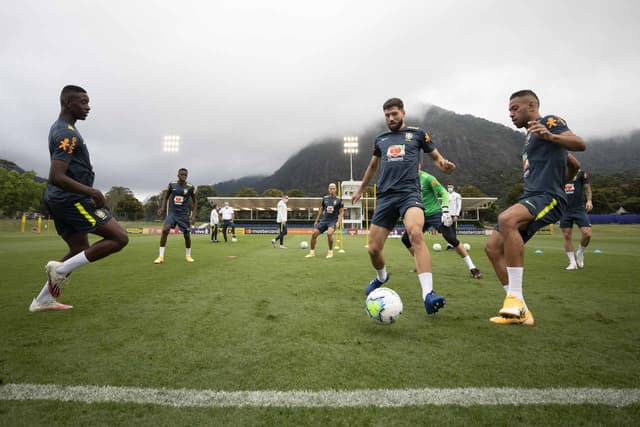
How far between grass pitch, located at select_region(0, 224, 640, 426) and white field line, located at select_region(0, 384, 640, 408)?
0.18 ft

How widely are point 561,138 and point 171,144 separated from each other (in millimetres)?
41420

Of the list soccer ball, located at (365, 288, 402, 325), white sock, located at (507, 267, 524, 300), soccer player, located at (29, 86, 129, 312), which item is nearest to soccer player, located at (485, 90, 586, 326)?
white sock, located at (507, 267, 524, 300)

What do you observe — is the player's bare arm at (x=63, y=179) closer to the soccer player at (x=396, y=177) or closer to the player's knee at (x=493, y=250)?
the soccer player at (x=396, y=177)

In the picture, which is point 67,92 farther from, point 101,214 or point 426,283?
point 426,283

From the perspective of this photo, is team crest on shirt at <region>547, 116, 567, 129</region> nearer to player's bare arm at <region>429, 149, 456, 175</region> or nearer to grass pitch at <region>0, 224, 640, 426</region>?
player's bare arm at <region>429, 149, 456, 175</region>

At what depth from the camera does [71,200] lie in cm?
377

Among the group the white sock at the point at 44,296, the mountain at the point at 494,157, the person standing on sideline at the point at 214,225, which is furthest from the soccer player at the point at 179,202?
the mountain at the point at 494,157

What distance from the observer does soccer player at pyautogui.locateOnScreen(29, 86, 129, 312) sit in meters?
3.64

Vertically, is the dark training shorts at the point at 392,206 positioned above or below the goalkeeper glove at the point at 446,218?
above

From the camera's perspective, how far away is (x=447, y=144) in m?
187

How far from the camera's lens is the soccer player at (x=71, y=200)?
364cm

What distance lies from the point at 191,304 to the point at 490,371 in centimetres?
340

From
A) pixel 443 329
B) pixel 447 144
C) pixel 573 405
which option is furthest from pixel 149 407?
pixel 447 144

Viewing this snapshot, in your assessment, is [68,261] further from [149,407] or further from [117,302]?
[149,407]
